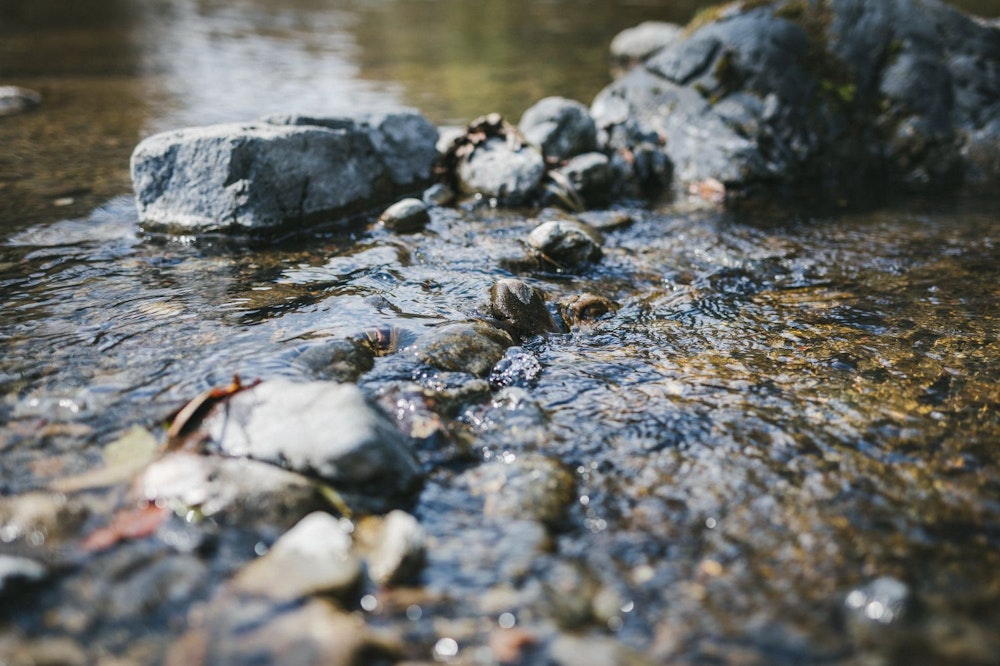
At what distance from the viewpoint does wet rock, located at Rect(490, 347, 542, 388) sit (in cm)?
398

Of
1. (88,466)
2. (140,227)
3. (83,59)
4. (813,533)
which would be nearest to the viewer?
(813,533)

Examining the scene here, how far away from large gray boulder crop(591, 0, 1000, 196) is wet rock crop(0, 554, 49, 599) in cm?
→ 711

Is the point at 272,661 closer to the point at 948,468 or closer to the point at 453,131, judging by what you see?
the point at 948,468

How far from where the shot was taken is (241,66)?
47.8 feet

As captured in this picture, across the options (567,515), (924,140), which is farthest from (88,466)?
(924,140)

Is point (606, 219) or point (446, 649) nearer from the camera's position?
point (446, 649)

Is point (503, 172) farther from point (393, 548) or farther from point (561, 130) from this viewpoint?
point (393, 548)

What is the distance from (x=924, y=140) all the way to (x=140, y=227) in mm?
8843

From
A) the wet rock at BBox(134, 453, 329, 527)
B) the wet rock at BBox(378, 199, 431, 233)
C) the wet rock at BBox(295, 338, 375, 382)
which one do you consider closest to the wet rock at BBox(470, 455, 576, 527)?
the wet rock at BBox(134, 453, 329, 527)

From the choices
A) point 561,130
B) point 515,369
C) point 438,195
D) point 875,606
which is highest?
point 561,130

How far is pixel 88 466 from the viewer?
3.07 meters

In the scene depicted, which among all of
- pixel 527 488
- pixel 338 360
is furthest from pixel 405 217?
pixel 527 488

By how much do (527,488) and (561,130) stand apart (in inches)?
232

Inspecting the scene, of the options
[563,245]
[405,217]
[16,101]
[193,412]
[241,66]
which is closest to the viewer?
A: [193,412]
